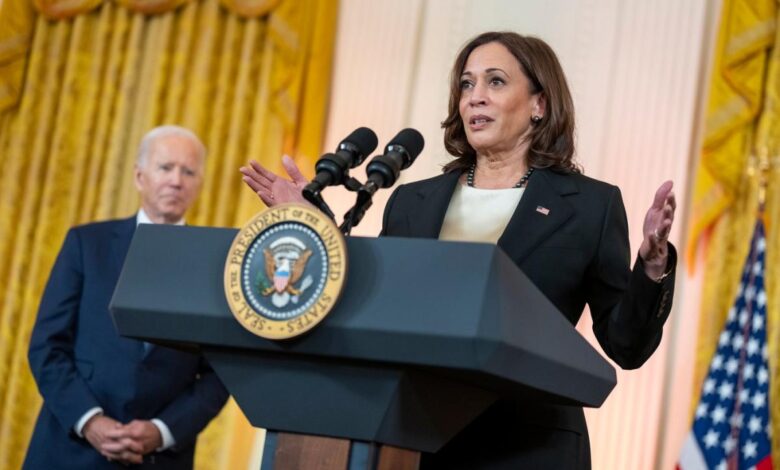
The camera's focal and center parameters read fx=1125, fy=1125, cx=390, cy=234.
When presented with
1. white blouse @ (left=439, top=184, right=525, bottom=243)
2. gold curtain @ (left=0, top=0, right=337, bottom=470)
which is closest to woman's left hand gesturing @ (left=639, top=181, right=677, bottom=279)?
white blouse @ (left=439, top=184, right=525, bottom=243)

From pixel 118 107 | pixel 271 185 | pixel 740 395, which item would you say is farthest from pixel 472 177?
pixel 118 107

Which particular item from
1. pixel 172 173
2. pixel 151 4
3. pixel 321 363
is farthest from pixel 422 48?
pixel 321 363

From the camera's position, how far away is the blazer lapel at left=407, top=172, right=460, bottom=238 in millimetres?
2594

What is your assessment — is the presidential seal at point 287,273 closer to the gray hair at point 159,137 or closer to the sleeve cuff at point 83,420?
the sleeve cuff at point 83,420

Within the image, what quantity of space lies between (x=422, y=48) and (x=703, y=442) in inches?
110

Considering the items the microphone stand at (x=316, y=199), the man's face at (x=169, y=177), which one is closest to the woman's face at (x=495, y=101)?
the microphone stand at (x=316, y=199)

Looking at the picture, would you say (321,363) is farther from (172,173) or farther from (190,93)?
(190,93)

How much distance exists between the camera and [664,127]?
6.00m

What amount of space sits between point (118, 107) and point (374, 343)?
18.2ft

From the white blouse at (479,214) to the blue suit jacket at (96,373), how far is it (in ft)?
6.71

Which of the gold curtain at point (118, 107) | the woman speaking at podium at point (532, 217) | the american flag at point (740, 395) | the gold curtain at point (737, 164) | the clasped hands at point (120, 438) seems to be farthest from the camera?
the gold curtain at point (118, 107)

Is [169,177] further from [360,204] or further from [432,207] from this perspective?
[360,204]

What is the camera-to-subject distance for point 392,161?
79.9 inches

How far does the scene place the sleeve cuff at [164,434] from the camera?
4.28 m
